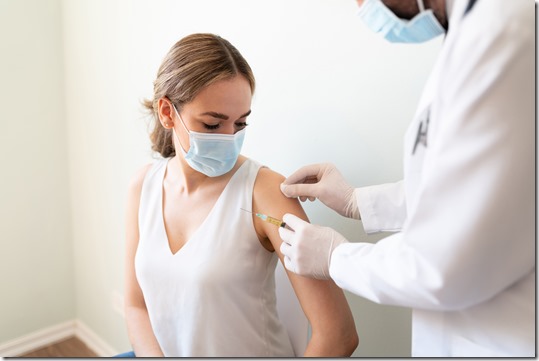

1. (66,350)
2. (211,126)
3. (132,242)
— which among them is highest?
(211,126)

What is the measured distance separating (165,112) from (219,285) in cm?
53

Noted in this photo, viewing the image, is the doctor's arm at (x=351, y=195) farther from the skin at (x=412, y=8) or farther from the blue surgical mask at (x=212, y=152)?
the skin at (x=412, y=8)

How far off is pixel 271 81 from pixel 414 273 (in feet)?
3.33

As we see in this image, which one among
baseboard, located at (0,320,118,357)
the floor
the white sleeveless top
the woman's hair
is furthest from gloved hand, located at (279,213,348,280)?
the floor

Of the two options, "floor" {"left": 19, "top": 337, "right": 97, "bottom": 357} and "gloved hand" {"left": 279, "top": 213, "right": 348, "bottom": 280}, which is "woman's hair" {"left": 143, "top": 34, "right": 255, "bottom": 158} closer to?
"gloved hand" {"left": 279, "top": 213, "right": 348, "bottom": 280}

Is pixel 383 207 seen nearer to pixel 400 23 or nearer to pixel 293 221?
pixel 293 221

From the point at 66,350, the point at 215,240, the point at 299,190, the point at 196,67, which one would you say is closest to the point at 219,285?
the point at 215,240

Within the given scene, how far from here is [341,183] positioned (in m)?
1.42

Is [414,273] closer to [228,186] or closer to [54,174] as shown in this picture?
[228,186]

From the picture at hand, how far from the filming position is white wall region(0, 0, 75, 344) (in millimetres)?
2529

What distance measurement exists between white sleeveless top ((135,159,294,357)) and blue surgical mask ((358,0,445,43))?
2.07ft

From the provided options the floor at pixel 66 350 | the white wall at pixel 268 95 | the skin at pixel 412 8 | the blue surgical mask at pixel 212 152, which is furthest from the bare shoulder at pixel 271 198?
the floor at pixel 66 350

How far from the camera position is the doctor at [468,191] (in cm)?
80

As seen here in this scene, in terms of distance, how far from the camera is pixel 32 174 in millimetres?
2713
